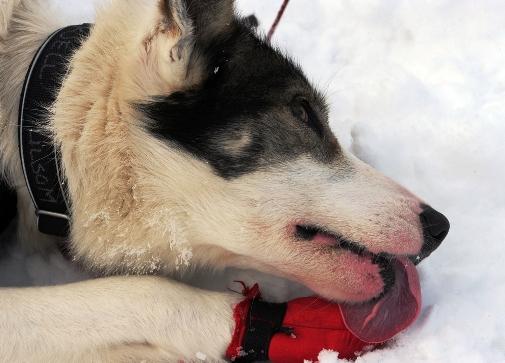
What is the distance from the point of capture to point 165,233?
243cm

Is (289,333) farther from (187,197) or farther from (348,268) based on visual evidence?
(187,197)

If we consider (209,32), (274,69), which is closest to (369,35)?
(274,69)

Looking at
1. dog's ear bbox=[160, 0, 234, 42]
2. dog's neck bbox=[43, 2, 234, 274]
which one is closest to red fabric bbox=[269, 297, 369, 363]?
dog's neck bbox=[43, 2, 234, 274]

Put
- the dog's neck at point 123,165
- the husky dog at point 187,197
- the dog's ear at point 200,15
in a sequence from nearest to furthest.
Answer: the dog's ear at point 200,15 < the husky dog at point 187,197 < the dog's neck at point 123,165

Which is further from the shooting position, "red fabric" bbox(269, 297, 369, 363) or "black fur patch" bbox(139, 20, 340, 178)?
"black fur patch" bbox(139, 20, 340, 178)

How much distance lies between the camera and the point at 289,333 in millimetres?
2232

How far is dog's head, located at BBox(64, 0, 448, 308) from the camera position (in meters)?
2.27

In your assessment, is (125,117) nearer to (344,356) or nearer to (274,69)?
(274,69)

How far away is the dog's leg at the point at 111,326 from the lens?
2242 mm

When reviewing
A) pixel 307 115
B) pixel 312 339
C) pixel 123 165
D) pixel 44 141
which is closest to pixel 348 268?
pixel 312 339

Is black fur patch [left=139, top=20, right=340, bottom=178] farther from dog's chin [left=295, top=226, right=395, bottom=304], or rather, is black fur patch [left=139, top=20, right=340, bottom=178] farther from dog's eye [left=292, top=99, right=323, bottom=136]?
dog's chin [left=295, top=226, right=395, bottom=304]

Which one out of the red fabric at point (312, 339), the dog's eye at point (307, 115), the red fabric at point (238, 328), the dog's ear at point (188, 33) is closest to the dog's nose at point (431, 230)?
the red fabric at point (312, 339)

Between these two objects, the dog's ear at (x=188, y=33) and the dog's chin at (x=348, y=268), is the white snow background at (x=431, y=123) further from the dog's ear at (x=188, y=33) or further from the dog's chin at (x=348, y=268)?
the dog's ear at (x=188, y=33)

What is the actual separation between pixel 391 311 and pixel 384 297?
0.06 meters
